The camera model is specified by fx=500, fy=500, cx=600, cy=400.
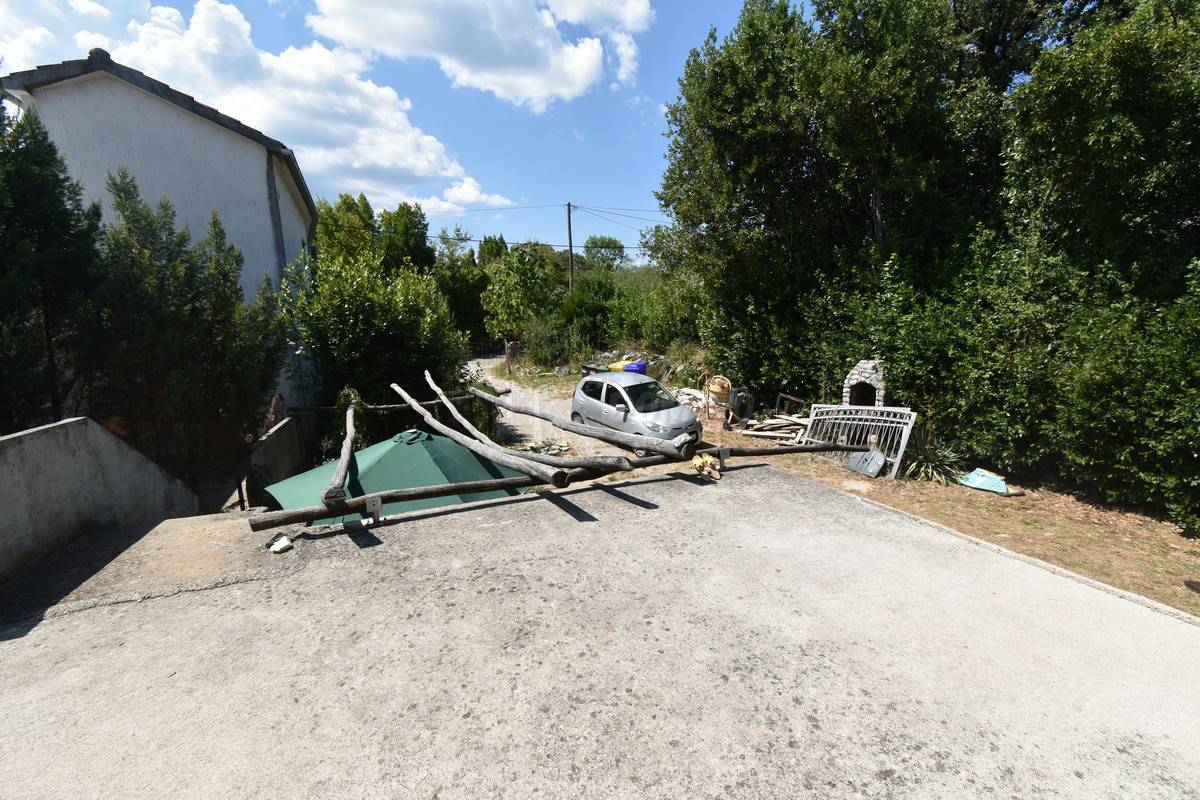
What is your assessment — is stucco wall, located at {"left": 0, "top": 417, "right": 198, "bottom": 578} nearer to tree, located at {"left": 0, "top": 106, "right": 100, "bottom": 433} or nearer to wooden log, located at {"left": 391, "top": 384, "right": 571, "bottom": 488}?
tree, located at {"left": 0, "top": 106, "right": 100, "bottom": 433}

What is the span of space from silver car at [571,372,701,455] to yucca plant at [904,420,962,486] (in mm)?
4078

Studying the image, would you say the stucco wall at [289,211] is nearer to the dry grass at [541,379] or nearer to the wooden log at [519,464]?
the wooden log at [519,464]

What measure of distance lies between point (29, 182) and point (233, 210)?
21.1ft

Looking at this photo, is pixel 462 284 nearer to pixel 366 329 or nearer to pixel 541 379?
pixel 541 379

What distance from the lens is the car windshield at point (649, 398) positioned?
1178cm

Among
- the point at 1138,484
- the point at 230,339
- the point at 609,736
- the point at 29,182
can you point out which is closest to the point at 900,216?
the point at 1138,484

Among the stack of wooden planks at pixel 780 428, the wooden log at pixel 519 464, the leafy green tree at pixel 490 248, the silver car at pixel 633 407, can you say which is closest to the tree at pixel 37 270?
the wooden log at pixel 519 464

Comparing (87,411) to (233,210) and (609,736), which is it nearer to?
(233,210)

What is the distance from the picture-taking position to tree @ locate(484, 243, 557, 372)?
98.3 ft

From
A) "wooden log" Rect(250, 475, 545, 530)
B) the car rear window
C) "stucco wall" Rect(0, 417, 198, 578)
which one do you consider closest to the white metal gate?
Answer: the car rear window

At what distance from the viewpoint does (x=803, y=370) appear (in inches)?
512

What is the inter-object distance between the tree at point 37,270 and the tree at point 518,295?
22559 mm

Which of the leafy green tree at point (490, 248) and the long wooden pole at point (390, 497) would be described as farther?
the leafy green tree at point (490, 248)

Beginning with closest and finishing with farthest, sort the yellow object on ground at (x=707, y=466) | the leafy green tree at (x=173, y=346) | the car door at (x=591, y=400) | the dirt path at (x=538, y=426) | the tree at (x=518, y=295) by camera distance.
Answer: the leafy green tree at (x=173, y=346)
the yellow object on ground at (x=707, y=466)
the car door at (x=591, y=400)
the dirt path at (x=538, y=426)
the tree at (x=518, y=295)
